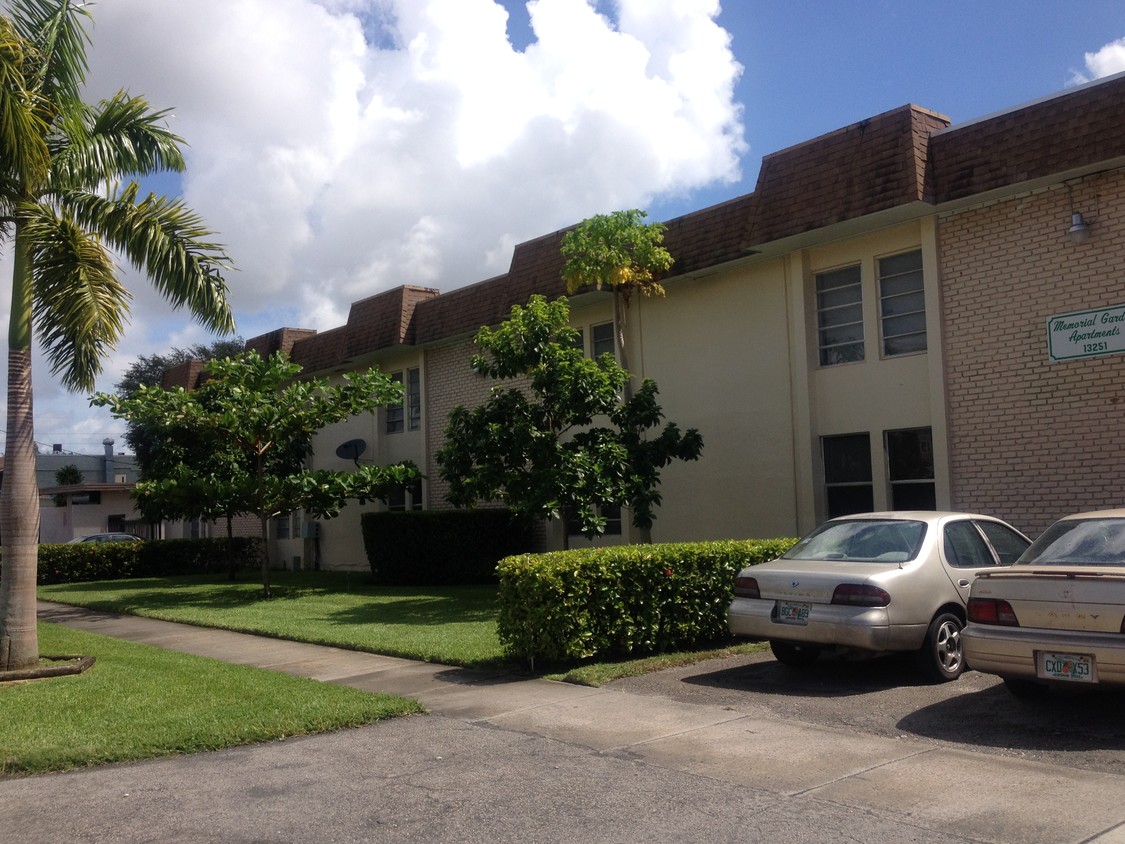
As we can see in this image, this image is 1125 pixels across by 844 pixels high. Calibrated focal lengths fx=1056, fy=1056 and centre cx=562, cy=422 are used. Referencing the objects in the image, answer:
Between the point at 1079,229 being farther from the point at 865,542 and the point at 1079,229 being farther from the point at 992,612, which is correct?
the point at 992,612

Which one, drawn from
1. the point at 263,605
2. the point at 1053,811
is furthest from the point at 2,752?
the point at 263,605

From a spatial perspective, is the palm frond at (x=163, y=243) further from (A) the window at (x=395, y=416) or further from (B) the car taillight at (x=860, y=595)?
(A) the window at (x=395, y=416)

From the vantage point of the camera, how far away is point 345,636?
13.0 metres

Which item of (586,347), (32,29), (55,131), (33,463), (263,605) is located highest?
(32,29)

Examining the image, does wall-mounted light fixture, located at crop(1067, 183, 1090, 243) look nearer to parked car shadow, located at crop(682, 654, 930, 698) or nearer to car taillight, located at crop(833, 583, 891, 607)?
parked car shadow, located at crop(682, 654, 930, 698)

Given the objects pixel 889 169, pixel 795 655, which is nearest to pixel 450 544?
pixel 889 169

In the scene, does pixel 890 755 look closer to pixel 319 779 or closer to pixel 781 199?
pixel 319 779

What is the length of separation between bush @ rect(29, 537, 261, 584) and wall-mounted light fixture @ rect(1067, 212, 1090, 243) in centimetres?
2400

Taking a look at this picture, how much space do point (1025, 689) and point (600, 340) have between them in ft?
42.0

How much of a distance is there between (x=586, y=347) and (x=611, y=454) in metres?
5.04

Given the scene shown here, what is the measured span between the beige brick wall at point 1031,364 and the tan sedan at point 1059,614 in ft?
17.0

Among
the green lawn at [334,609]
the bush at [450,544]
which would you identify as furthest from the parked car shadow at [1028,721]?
the bush at [450,544]

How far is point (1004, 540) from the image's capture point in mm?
10297

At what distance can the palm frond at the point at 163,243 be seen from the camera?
11.6 metres
